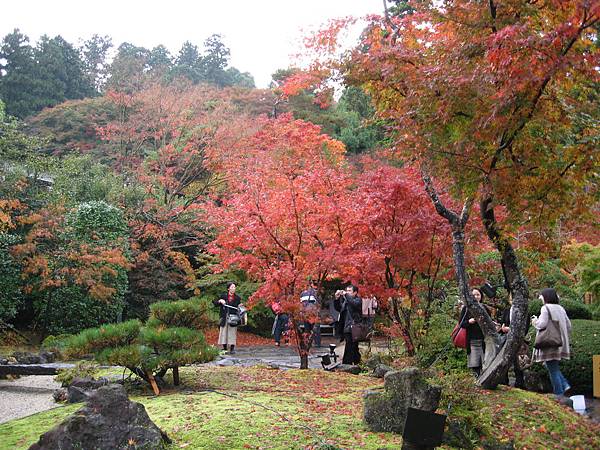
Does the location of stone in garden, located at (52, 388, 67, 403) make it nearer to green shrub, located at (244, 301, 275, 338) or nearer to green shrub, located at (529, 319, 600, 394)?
green shrub, located at (529, 319, 600, 394)

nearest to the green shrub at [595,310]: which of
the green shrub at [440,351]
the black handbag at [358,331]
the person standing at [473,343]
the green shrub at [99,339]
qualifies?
the green shrub at [440,351]

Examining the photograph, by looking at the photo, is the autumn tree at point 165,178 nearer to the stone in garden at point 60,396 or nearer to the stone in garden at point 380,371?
the stone in garden at point 60,396

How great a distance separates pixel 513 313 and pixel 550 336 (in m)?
0.88

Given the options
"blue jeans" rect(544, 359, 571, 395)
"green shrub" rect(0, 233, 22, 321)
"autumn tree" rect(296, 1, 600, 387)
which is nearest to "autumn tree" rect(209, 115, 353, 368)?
"autumn tree" rect(296, 1, 600, 387)

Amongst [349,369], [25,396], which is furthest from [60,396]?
[349,369]

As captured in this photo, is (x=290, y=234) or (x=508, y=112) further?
(x=290, y=234)

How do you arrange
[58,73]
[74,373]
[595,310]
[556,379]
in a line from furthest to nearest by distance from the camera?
1. [58,73]
2. [595,310]
3. [74,373]
4. [556,379]

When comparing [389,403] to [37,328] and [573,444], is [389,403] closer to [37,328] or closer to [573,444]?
[573,444]

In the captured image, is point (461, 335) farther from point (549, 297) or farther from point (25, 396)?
point (25, 396)

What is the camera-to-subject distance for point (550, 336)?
23.3 ft

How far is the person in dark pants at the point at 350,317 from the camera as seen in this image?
34.1 ft

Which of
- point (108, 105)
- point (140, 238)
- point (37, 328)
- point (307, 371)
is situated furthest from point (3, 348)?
point (108, 105)

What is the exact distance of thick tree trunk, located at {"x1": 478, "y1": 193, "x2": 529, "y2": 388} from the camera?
652 centimetres

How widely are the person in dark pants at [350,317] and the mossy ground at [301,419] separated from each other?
105 inches
